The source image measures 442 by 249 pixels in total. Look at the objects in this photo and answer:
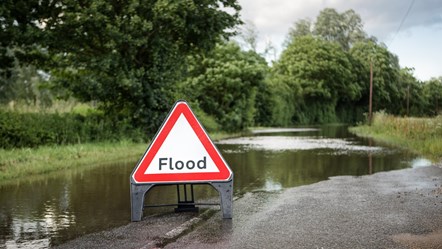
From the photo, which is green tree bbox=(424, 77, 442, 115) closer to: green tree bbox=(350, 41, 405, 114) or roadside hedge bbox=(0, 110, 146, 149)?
green tree bbox=(350, 41, 405, 114)

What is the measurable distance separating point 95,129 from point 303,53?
59487 millimetres

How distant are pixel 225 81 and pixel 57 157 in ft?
71.4

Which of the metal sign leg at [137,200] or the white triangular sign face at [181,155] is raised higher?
the white triangular sign face at [181,155]

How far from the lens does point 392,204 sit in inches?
303

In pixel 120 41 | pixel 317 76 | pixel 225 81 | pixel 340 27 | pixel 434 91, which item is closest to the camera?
pixel 120 41

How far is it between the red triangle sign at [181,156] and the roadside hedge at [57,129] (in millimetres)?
8861

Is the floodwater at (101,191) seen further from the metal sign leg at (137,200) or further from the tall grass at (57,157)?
the tall grass at (57,157)

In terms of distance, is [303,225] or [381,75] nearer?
[303,225]

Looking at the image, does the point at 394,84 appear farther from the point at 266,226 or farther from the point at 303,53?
the point at 266,226

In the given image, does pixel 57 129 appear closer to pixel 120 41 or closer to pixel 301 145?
pixel 120 41

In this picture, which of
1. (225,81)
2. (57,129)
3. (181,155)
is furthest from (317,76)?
(181,155)

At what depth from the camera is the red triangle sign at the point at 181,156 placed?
674 cm

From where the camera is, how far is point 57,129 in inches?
656

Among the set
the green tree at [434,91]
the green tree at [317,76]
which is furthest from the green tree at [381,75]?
the green tree at [434,91]
